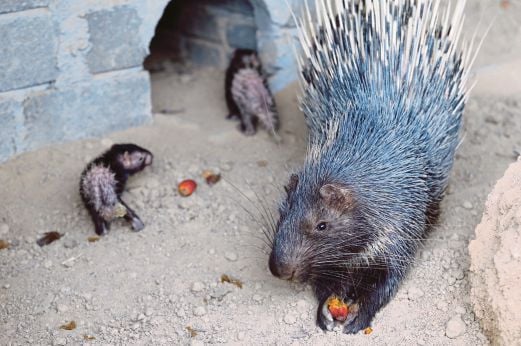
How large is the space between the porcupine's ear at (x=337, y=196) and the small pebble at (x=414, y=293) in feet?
1.54

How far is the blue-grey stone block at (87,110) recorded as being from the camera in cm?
371

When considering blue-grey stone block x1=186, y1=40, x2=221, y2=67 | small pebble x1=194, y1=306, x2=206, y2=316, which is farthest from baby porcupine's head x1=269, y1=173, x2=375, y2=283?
blue-grey stone block x1=186, y1=40, x2=221, y2=67

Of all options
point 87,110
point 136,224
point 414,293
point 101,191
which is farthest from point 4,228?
point 414,293

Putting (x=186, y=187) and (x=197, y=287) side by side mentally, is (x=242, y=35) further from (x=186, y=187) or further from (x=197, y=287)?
(x=197, y=287)

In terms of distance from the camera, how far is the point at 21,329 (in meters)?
2.82

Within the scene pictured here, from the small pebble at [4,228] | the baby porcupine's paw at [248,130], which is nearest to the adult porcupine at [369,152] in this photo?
the baby porcupine's paw at [248,130]

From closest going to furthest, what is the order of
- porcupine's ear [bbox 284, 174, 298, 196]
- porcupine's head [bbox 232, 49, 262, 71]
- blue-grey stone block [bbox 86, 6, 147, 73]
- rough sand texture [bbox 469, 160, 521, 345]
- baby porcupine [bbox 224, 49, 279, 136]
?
rough sand texture [bbox 469, 160, 521, 345] < porcupine's ear [bbox 284, 174, 298, 196] < blue-grey stone block [bbox 86, 6, 147, 73] < baby porcupine [bbox 224, 49, 279, 136] < porcupine's head [bbox 232, 49, 262, 71]

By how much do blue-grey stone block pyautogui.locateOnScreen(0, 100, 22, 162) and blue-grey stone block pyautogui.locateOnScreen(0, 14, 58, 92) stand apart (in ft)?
0.30

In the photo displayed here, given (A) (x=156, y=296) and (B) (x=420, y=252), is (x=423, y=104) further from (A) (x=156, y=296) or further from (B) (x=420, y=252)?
(A) (x=156, y=296)

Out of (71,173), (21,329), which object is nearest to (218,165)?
(71,173)

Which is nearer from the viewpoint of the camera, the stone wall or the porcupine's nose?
the porcupine's nose

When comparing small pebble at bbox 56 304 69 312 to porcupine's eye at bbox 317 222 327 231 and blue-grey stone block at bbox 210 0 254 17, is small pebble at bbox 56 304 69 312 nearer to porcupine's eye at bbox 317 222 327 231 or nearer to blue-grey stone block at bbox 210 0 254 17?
porcupine's eye at bbox 317 222 327 231

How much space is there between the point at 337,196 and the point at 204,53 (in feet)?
8.12

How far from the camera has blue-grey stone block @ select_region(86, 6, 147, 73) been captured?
368 centimetres
